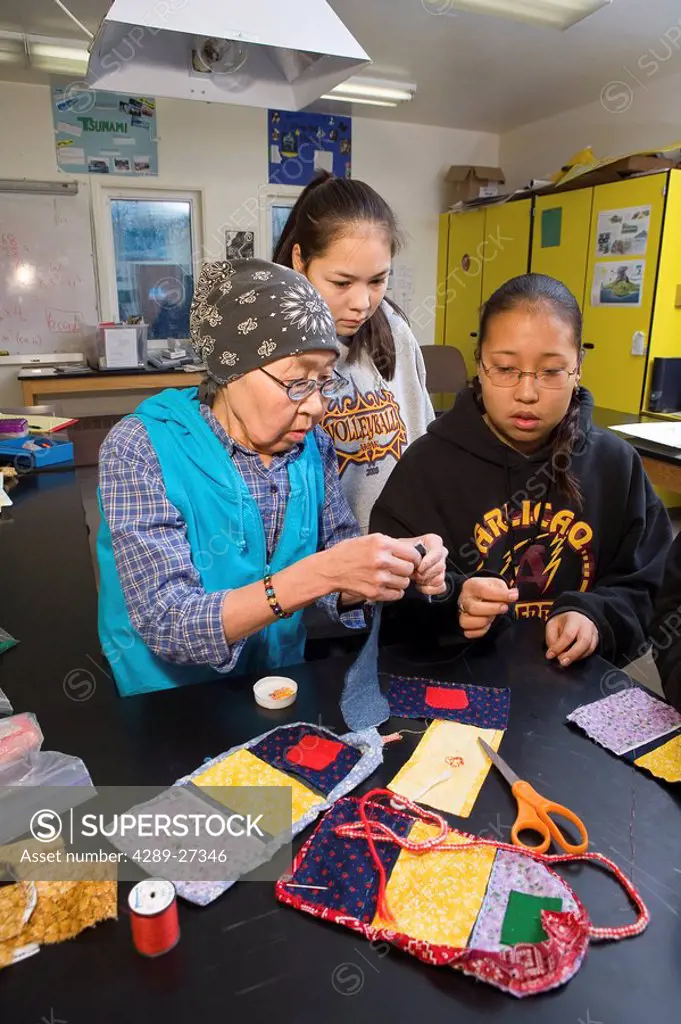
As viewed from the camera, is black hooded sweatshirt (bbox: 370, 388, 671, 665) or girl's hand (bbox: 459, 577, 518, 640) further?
black hooded sweatshirt (bbox: 370, 388, 671, 665)

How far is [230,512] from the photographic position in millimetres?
1217

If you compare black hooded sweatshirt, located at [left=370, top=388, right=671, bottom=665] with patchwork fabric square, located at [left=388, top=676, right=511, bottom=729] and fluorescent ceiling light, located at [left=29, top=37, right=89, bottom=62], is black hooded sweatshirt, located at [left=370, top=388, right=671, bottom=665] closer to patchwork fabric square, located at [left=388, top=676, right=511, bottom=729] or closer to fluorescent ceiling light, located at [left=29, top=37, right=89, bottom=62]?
patchwork fabric square, located at [left=388, top=676, right=511, bottom=729]

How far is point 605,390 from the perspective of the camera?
5117 millimetres

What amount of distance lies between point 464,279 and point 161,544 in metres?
6.05

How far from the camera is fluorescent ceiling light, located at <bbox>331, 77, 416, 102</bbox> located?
4.95 metres

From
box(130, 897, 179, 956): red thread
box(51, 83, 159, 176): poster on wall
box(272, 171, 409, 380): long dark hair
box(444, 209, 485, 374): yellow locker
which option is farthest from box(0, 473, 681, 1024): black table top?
box(444, 209, 485, 374): yellow locker

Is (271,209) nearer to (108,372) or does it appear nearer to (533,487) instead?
(108,372)

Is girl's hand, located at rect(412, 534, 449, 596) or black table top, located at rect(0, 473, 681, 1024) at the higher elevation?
girl's hand, located at rect(412, 534, 449, 596)

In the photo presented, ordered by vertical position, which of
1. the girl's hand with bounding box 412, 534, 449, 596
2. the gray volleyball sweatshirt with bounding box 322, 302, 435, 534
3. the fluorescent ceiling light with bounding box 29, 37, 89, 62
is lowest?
the girl's hand with bounding box 412, 534, 449, 596

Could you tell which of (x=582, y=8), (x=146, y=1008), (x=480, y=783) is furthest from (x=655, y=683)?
(x=582, y=8)

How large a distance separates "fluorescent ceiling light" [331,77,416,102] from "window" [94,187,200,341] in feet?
5.07

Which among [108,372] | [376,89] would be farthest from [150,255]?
[376,89]

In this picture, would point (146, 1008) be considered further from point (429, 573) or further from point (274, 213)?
point (274, 213)

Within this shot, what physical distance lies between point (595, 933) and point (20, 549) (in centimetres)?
184
